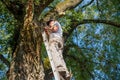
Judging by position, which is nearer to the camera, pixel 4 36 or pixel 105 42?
pixel 4 36

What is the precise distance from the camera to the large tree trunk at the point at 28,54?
8383 mm

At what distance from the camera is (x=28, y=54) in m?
8.63

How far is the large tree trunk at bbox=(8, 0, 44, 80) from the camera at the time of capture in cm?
838

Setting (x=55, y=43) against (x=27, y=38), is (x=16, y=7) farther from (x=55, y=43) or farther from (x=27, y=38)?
(x=55, y=43)

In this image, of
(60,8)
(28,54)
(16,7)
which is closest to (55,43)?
(28,54)

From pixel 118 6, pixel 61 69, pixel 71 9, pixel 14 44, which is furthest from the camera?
pixel 118 6

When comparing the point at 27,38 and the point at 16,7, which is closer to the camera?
the point at 27,38

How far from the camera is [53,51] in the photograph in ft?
22.3

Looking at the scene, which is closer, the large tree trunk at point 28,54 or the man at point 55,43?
the man at point 55,43

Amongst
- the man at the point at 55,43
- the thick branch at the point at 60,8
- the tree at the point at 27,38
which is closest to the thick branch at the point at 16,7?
the tree at the point at 27,38

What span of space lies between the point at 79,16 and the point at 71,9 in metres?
0.32

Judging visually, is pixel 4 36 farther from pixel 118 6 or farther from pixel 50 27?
pixel 118 6

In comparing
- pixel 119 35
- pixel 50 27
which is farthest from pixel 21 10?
pixel 119 35

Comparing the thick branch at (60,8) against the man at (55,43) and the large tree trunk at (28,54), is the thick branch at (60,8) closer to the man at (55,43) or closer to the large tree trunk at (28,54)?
the large tree trunk at (28,54)
